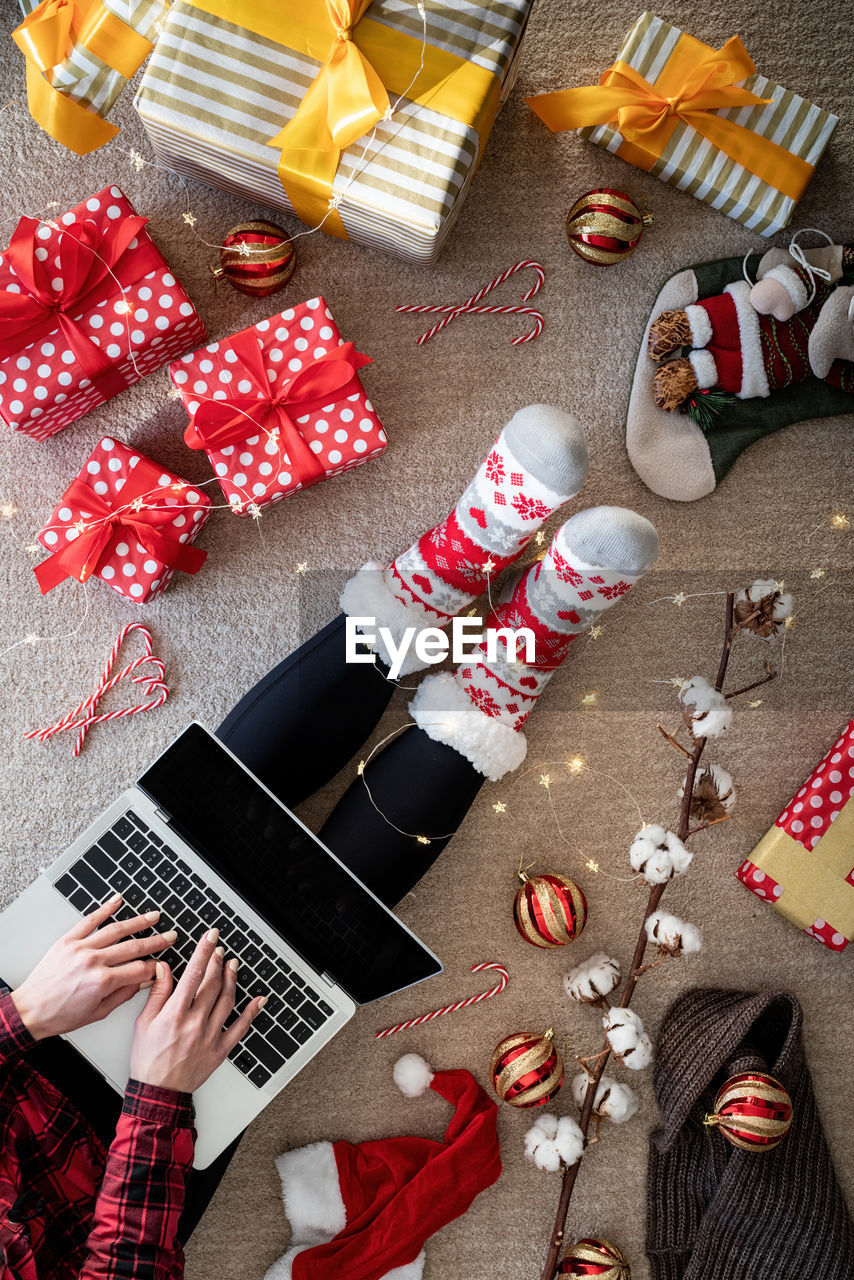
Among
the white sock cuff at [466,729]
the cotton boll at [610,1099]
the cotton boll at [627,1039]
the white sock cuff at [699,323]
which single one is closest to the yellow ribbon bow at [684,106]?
the white sock cuff at [699,323]

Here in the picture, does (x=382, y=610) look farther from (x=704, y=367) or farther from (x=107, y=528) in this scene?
(x=704, y=367)

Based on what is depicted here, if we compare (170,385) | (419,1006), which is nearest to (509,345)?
(170,385)

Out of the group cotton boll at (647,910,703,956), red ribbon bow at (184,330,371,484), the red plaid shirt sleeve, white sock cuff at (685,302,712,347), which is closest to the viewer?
the red plaid shirt sleeve

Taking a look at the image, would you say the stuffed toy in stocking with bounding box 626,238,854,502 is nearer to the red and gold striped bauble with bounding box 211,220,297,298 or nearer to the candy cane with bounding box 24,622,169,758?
the red and gold striped bauble with bounding box 211,220,297,298

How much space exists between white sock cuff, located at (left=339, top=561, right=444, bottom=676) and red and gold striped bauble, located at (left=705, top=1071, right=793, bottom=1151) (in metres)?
0.71

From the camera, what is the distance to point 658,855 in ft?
3.42

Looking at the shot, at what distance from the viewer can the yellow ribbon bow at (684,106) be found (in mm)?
1178

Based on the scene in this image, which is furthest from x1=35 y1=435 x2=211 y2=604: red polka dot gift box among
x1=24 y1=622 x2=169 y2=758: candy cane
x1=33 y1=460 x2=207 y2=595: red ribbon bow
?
x1=24 y1=622 x2=169 y2=758: candy cane

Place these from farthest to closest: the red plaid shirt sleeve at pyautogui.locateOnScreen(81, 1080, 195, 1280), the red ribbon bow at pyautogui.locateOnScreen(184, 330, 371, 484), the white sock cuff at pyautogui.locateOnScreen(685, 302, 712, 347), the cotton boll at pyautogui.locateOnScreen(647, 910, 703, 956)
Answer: the white sock cuff at pyautogui.locateOnScreen(685, 302, 712, 347) < the red ribbon bow at pyautogui.locateOnScreen(184, 330, 371, 484) < the cotton boll at pyautogui.locateOnScreen(647, 910, 703, 956) < the red plaid shirt sleeve at pyautogui.locateOnScreen(81, 1080, 195, 1280)

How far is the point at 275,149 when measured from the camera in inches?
43.6

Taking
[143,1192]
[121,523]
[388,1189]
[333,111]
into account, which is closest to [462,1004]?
[388,1189]

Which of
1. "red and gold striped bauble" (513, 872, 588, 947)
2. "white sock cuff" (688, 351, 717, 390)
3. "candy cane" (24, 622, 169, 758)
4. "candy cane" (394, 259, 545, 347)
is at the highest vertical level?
"white sock cuff" (688, 351, 717, 390)

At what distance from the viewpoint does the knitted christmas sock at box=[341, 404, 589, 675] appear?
1093 millimetres

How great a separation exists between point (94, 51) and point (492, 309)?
614mm
